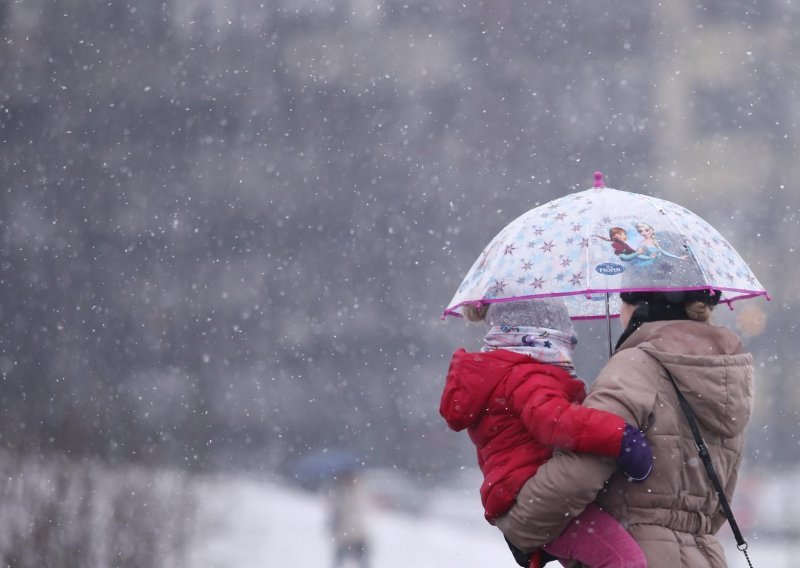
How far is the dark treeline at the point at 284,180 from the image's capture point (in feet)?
89.5

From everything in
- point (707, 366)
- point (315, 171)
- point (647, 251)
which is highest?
point (315, 171)

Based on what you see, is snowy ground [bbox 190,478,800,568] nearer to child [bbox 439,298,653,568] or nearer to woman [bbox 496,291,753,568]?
child [bbox 439,298,653,568]

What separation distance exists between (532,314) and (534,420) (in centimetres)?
41

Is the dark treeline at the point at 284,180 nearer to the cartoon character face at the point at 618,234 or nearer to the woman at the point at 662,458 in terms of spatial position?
the cartoon character face at the point at 618,234

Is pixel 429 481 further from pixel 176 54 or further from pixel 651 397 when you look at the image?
pixel 651 397

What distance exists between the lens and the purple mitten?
2.31 meters

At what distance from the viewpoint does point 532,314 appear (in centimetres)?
271

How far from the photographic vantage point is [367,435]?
30906 millimetres

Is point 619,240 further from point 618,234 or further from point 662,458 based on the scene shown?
point 662,458

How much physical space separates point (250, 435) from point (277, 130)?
908 centimetres

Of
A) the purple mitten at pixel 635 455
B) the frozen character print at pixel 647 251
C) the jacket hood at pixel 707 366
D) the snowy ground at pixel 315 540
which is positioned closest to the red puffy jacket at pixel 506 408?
the purple mitten at pixel 635 455

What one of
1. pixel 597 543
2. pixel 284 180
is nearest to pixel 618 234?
pixel 597 543

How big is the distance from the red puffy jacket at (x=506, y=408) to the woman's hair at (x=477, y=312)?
226mm

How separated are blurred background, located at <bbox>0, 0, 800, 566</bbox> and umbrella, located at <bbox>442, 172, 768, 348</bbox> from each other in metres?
21.2
